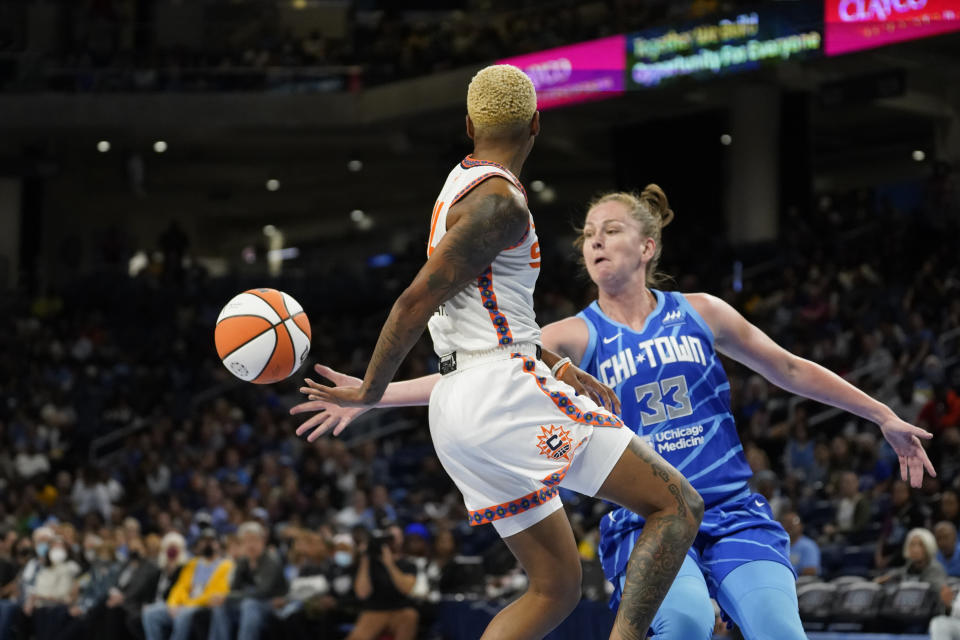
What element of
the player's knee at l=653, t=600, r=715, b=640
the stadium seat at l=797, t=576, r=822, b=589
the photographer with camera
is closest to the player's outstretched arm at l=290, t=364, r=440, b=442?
the player's knee at l=653, t=600, r=715, b=640

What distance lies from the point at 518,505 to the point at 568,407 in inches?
13.1

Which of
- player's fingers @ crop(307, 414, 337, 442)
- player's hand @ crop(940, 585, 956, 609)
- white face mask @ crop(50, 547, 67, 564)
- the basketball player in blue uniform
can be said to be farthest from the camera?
white face mask @ crop(50, 547, 67, 564)

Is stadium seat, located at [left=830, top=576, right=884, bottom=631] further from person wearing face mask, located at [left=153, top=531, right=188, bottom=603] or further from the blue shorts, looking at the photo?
person wearing face mask, located at [left=153, top=531, right=188, bottom=603]

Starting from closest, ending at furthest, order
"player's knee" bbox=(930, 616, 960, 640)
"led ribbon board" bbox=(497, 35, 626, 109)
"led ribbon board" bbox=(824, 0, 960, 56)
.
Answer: "player's knee" bbox=(930, 616, 960, 640), "led ribbon board" bbox=(824, 0, 960, 56), "led ribbon board" bbox=(497, 35, 626, 109)

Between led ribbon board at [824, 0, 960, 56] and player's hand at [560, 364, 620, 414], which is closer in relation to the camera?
player's hand at [560, 364, 620, 414]

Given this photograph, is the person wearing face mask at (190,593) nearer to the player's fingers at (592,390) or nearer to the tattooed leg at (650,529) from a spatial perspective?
the player's fingers at (592,390)

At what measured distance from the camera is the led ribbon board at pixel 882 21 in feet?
51.4

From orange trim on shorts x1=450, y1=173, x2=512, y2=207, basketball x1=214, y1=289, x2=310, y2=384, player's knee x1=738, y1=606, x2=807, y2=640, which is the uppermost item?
orange trim on shorts x1=450, y1=173, x2=512, y2=207

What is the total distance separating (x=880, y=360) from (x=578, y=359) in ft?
32.7

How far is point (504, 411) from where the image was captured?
3.70m

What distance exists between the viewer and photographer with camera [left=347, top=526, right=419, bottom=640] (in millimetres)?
10070

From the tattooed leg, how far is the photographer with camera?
6567 millimetres

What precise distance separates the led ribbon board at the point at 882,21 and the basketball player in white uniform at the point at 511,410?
43.9 ft

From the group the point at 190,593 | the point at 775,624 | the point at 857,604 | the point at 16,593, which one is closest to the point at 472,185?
the point at 775,624
